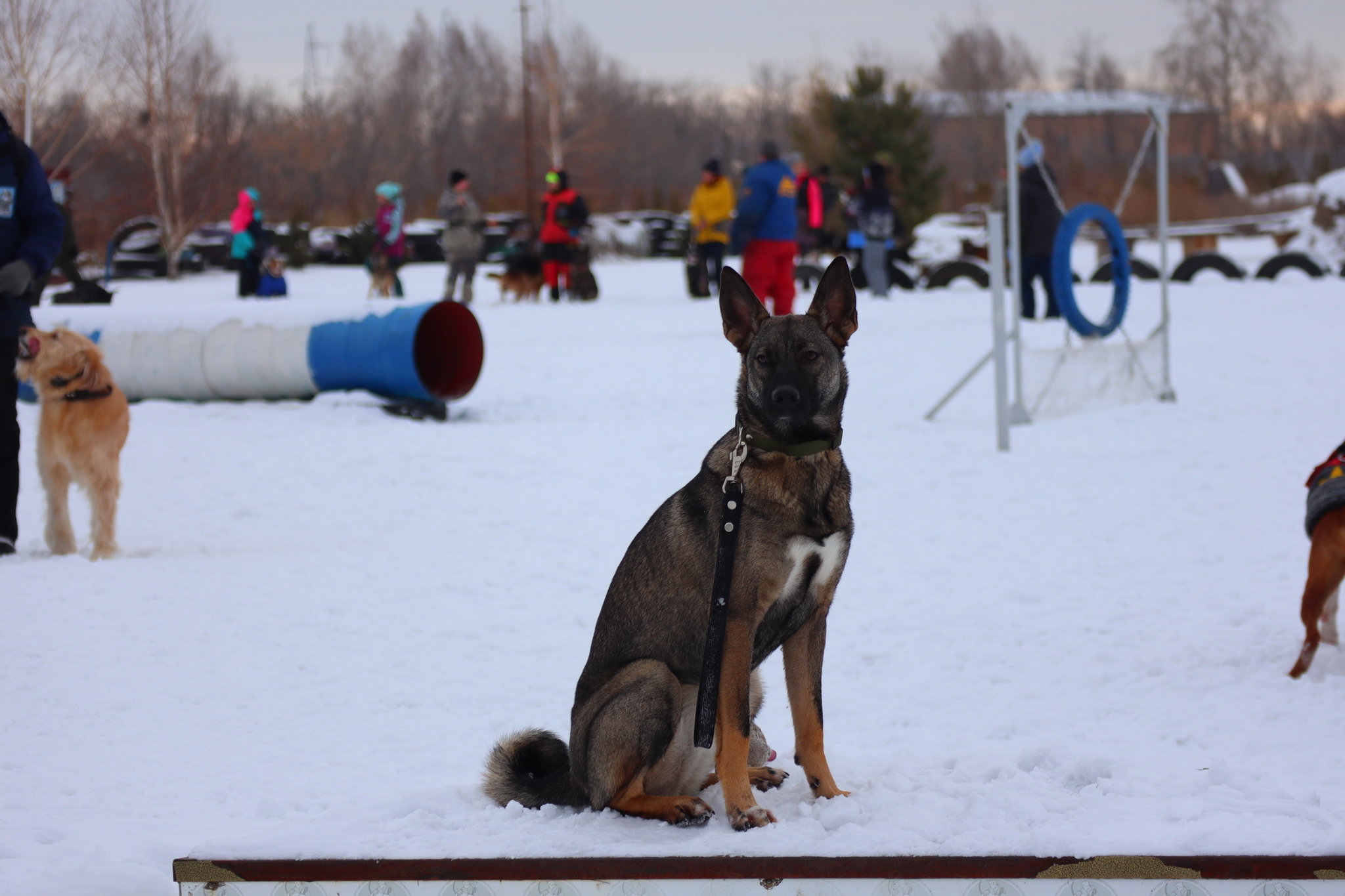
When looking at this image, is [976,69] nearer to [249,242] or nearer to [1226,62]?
[1226,62]

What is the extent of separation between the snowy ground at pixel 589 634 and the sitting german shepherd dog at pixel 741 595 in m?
0.13

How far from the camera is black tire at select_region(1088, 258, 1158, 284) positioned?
19.3 meters

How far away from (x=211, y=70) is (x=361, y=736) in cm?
3195

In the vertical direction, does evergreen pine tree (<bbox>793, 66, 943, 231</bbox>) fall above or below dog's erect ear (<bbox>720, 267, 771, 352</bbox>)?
above

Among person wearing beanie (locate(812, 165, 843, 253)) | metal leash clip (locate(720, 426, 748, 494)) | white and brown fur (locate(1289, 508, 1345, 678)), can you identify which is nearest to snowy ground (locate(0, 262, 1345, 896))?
white and brown fur (locate(1289, 508, 1345, 678))

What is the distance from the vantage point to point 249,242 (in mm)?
17984

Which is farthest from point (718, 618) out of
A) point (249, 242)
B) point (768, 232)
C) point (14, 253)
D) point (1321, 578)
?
point (249, 242)

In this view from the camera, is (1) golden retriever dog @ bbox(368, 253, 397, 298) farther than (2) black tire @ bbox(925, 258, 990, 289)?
No

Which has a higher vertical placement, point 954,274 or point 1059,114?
point 1059,114

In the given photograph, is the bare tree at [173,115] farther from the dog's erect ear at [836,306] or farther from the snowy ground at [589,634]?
the dog's erect ear at [836,306]

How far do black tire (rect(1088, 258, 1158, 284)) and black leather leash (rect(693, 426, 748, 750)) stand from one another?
18033mm

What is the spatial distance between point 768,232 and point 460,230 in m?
6.77

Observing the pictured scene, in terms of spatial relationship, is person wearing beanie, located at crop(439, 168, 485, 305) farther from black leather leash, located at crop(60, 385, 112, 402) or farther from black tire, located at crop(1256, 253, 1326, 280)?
black tire, located at crop(1256, 253, 1326, 280)

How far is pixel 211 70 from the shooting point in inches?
1246
